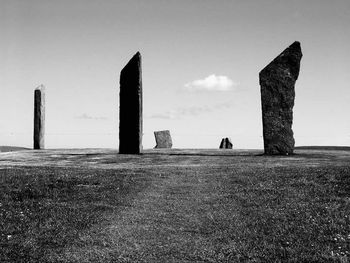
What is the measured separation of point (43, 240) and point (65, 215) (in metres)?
2.04

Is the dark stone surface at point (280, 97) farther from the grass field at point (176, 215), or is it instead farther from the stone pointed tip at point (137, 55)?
the stone pointed tip at point (137, 55)

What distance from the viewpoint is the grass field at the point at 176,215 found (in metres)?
8.70

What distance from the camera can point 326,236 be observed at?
31.2ft

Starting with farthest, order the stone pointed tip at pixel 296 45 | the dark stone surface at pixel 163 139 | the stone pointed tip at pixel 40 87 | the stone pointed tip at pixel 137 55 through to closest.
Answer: the dark stone surface at pixel 163 139 < the stone pointed tip at pixel 40 87 < the stone pointed tip at pixel 137 55 < the stone pointed tip at pixel 296 45

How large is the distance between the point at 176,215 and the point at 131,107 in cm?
1788

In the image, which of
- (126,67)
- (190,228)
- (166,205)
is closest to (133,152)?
(126,67)

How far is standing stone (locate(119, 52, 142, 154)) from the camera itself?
28.6 meters

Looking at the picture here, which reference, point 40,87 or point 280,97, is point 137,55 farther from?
point 40,87

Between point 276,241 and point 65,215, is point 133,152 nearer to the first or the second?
point 65,215

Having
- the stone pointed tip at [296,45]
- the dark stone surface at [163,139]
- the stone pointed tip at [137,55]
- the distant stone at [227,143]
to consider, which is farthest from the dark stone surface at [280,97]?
the distant stone at [227,143]

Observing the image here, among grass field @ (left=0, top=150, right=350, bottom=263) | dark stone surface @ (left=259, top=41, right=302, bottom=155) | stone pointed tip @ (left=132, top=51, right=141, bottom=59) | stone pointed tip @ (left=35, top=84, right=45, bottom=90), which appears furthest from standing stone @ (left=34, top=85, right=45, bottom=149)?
dark stone surface @ (left=259, top=41, right=302, bottom=155)

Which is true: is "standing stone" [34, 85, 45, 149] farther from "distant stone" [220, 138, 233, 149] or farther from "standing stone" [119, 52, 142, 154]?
"distant stone" [220, 138, 233, 149]

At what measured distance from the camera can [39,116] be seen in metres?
37.8

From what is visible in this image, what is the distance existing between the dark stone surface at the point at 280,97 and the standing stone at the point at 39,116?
67.9 feet
